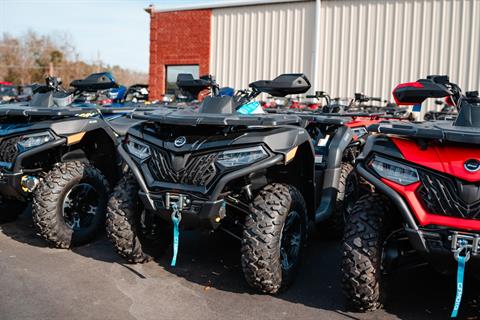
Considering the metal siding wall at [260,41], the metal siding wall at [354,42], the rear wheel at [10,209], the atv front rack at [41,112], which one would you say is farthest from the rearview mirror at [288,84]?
the metal siding wall at [260,41]

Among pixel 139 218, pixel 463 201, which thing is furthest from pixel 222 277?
pixel 463 201

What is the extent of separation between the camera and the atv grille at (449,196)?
322cm

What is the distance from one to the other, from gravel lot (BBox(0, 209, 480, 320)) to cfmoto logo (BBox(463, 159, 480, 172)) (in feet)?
3.74

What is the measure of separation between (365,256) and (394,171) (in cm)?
58

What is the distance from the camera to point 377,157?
361 cm

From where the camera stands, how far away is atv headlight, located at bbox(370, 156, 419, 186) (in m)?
3.40

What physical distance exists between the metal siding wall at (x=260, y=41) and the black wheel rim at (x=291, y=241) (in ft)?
45.8

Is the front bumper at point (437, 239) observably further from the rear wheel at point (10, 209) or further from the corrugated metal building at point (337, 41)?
the corrugated metal building at point (337, 41)

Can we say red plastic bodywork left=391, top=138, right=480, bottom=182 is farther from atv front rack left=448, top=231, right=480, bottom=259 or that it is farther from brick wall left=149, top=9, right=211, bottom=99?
brick wall left=149, top=9, right=211, bottom=99

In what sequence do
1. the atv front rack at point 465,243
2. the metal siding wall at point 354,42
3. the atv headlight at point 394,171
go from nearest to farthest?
the atv front rack at point 465,243, the atv headlight at point 394,171, the metal siding wall at point 354,42

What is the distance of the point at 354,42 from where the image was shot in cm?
1709

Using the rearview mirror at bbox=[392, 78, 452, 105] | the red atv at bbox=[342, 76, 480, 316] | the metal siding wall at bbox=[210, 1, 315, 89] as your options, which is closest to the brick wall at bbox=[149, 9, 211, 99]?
the metal siding wall at bbox=[210, 1, 315, 89]

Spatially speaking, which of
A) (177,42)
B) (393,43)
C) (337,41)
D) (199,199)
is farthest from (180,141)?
(177,42)

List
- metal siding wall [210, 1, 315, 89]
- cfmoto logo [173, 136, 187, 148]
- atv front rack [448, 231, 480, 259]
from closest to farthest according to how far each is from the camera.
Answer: atv front rack [448, 231, 480, 259] → cfmoto logo [173, 136, 187, 148] → metal siding wall [210, 1, 315, 89]
